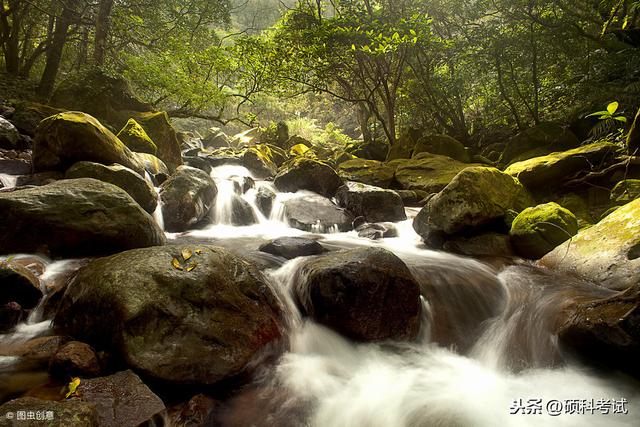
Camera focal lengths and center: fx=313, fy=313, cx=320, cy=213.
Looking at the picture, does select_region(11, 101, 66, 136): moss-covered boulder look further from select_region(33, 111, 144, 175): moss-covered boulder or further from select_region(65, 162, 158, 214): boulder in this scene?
select_region(65, 162, 158, 214): boulder

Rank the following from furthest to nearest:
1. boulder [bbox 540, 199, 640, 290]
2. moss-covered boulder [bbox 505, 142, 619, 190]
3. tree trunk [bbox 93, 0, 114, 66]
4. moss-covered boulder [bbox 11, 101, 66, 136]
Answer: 1. tree trunk [bbox 93, 0, 114, 66]
2. moss-covered boulder [bbox 11, 101, 66, 136]
3. moss-covered boulder [bbox 505, 142, 619, 190]
4. boulder [bbox 540, 199, 640, 290]

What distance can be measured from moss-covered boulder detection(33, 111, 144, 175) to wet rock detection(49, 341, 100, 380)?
5.12 meters

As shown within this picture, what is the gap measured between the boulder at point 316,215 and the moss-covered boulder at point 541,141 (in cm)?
653

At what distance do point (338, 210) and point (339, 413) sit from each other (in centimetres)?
661

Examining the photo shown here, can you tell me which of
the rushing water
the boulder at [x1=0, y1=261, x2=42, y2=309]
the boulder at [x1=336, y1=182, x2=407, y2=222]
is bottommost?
the rushing water

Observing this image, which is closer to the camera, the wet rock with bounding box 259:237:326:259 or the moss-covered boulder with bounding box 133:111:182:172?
the wet rock with bounding box 259:237:326:259

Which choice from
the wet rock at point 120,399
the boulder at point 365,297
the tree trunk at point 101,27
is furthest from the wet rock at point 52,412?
the tree trunk at point 101,27

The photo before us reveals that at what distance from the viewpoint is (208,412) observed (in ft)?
8.37

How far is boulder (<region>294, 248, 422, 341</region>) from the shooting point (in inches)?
148

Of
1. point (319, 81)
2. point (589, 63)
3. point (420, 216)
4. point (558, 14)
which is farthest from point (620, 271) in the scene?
point (319, 81)

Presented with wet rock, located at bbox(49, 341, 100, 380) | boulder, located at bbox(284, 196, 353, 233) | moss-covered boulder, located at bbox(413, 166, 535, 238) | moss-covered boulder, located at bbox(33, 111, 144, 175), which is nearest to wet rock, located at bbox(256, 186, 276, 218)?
boulder, located at bbox(284, 196, 353, 233)

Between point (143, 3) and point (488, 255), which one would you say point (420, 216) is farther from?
point (143, 3)

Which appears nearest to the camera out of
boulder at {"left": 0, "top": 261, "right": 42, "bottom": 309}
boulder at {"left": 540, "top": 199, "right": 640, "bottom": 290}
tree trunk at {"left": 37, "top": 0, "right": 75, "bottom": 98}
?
boulder at {"left": 0, "top": 261, "right": 42, "bottom": 309}

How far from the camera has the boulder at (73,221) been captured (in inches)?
160
